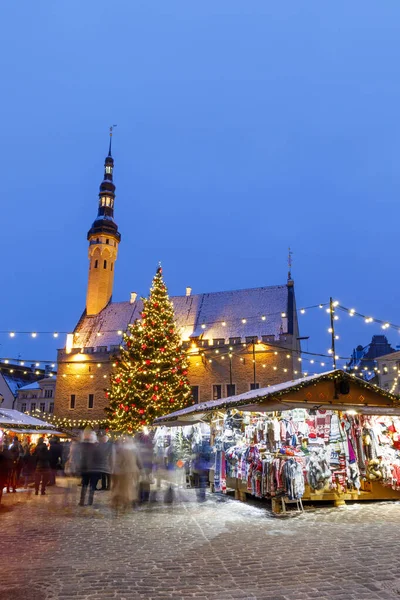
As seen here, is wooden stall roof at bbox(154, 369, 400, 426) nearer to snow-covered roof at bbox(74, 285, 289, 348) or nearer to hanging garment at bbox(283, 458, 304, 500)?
hanging garment at bbox(283, 458, 304, 500)

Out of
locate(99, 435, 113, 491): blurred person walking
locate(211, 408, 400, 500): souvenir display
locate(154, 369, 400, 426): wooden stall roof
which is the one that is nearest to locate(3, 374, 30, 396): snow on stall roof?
locate(99, 435, 113, 491): blurred person walking

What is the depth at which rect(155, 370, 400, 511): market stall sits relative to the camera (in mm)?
10383

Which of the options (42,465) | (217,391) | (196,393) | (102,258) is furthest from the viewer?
(102,258)

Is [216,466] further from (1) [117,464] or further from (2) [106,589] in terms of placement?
(2) [106,589]

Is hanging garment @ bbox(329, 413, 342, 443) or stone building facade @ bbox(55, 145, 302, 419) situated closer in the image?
hanging garment @ bbox(329, 413, 342, 443)

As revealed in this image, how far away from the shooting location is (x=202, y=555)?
6.21 m

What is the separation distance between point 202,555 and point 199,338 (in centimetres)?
3092

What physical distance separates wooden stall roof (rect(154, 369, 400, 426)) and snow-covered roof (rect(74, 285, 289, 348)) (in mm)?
24651

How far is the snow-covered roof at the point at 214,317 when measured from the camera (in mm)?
37312

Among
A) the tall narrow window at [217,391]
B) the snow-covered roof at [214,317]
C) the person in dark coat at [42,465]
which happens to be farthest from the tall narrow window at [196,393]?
the person in dark coat at [42,465]

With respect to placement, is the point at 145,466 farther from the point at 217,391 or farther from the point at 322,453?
the point at 217,391

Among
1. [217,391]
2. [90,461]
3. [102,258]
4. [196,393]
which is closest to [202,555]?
[90,461]

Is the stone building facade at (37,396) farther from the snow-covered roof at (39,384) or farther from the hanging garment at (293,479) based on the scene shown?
the hanging garment at (293,479)

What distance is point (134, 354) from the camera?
87.3ft
